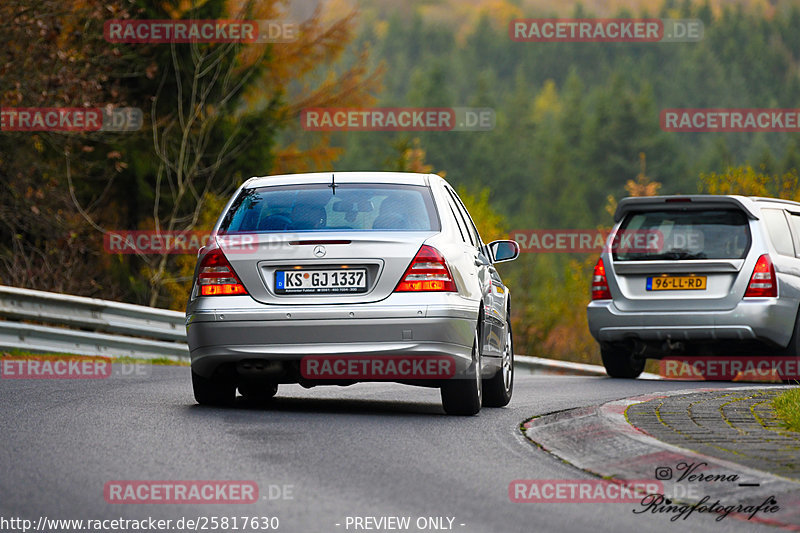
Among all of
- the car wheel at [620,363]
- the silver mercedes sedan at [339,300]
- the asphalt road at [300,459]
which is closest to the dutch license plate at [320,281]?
the silver mercedes sedan at [339,300]

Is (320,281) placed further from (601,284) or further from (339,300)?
(601,284)

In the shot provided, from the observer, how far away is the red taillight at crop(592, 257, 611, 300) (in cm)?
1468

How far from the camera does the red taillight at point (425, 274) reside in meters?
9.12

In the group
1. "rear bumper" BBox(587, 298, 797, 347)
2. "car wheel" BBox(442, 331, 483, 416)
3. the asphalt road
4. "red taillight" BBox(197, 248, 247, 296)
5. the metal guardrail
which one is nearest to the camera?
the asphalt road

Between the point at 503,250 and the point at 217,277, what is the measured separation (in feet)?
9.67

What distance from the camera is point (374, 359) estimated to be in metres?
9.18

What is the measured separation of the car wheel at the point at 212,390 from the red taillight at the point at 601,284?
578 centimetres

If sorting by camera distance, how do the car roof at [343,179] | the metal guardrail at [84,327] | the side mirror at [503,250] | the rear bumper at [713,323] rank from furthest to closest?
the metal guardrail at [84,327]
the rear bumper at [713,323]
the side mirror at [503,250]
the car roof at [343,179]

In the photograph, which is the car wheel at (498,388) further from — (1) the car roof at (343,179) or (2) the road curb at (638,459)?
(1) the car roof at (343,179)

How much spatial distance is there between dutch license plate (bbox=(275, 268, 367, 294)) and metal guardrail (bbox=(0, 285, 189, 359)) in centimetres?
732

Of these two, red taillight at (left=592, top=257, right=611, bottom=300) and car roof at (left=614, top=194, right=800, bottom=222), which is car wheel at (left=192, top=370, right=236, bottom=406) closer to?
car roof at (left=614, top=194, right=800, bottom=222)

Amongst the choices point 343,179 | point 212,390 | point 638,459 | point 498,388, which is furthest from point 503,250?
point 638,459

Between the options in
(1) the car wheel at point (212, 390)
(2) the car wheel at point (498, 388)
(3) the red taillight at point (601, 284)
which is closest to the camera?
(1) the car wheel at point (212, 390)

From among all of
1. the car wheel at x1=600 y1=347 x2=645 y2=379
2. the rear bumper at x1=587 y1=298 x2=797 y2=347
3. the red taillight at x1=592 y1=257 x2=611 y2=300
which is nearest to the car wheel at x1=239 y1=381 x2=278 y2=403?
the rear bumper at x1=587 y1=298 x2=797 y2=347
